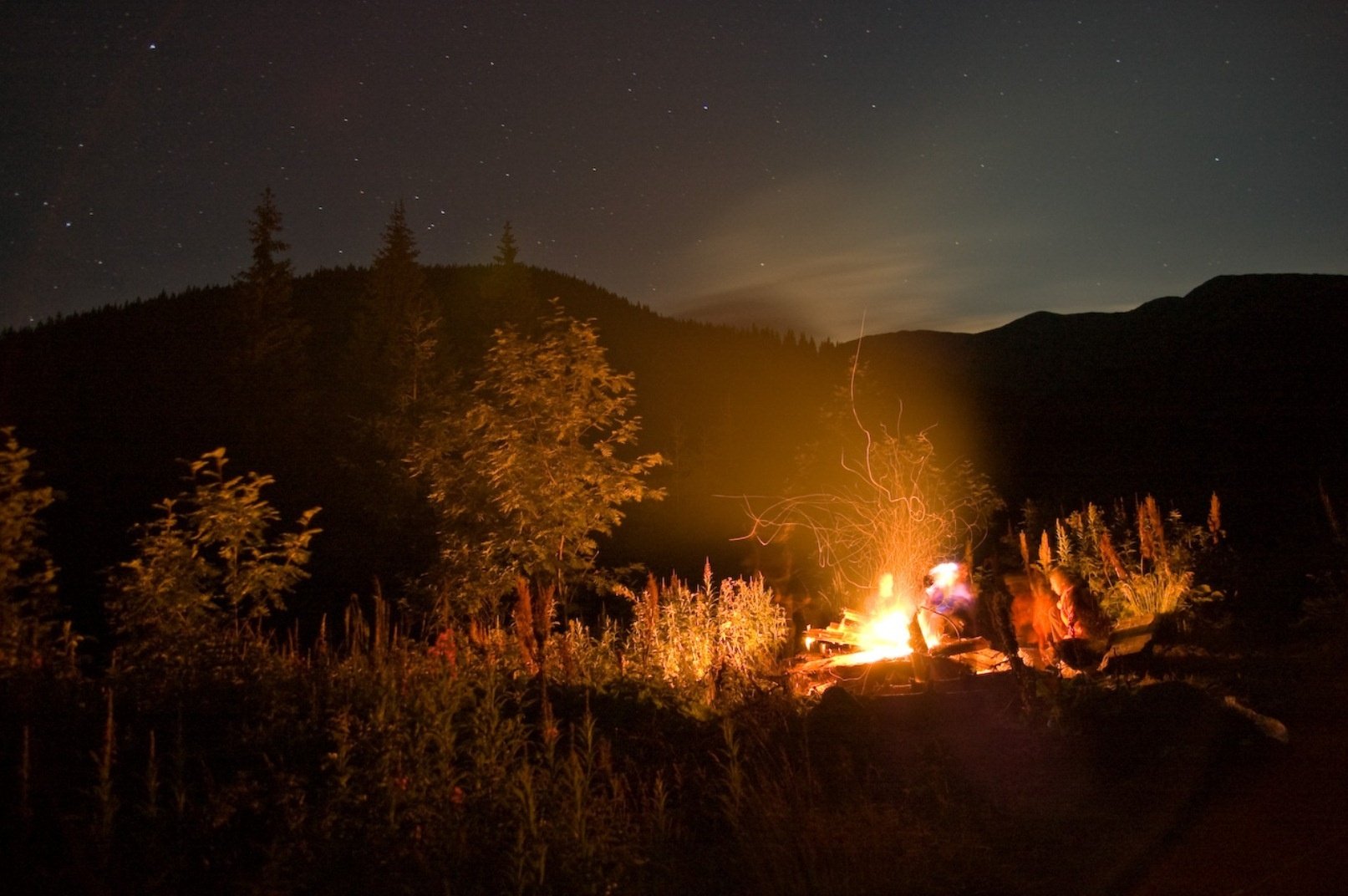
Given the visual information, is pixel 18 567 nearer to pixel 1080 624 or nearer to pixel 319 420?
pixel 1080 624

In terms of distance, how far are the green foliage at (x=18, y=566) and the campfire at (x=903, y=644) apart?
22.8 ft

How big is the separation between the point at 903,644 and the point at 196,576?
832 centimetres

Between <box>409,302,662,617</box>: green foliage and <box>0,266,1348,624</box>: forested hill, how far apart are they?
21.9ft

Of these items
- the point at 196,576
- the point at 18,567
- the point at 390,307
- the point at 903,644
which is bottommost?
the point at 903,644

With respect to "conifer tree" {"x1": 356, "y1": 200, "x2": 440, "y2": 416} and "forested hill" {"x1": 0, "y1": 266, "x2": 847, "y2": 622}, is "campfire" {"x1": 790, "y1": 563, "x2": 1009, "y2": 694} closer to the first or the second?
"forested hill" {"x1": 0, "y1": 266, "x2": 847, "y2": 622}

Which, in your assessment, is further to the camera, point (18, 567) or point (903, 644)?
point (903, 644)

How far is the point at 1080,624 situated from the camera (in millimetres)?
11266

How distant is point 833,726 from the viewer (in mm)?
7117

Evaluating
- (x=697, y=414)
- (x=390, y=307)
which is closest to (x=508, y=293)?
(x=390, y=307)

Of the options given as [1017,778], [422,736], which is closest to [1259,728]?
[1017,778]

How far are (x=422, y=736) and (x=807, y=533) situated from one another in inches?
1127

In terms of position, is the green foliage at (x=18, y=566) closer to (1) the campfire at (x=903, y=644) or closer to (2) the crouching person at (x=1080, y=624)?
(1) the campfire at (x=903, y=644)

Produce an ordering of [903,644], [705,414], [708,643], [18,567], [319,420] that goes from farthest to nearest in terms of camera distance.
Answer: [705,414]
[319,420]
[903,644]
[708,643]
[18,567]

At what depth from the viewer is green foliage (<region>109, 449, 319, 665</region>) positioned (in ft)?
22.0
